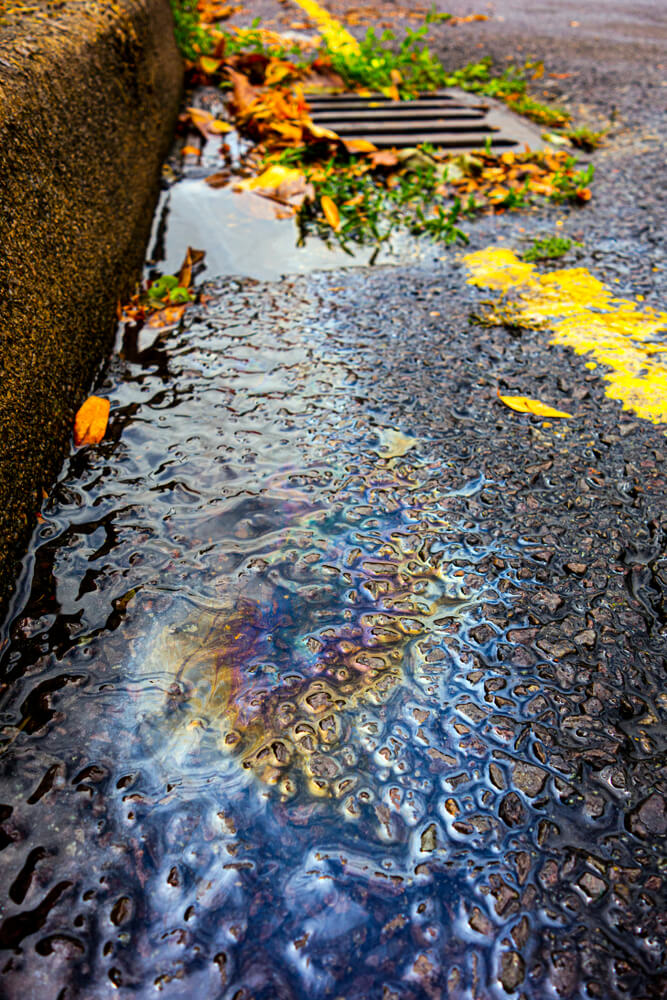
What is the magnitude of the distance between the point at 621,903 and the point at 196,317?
1.68 m

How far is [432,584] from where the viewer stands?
46.5 inches

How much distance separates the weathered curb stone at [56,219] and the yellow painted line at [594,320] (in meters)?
1.14

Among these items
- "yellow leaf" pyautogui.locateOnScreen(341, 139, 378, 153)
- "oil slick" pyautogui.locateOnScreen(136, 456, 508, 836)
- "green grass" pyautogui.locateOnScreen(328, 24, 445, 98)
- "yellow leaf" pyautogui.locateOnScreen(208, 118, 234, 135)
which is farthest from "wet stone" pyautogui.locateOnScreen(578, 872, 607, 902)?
"green grass" pyautogui.locateOnScreen(328, 24, 445, 98)

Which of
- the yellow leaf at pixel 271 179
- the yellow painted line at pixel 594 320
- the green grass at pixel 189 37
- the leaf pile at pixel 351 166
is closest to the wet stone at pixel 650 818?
the yellow painted line at pixel 594 320

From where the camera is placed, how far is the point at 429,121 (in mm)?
3322

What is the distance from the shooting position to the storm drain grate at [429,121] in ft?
10.1

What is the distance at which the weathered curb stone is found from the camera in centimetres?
118

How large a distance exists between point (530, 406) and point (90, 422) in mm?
Answer: 1027

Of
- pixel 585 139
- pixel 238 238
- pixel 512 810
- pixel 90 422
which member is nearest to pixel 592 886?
pixel 512 810

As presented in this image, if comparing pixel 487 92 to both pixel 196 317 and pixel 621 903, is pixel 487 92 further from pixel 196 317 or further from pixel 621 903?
pixel 621 903

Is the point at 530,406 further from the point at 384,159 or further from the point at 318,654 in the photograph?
the point at 384,159

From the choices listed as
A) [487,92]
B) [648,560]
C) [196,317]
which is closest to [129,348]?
[196,317]

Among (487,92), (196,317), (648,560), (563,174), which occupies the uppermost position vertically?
(487,92)

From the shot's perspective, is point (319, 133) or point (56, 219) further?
point (319, 133)
